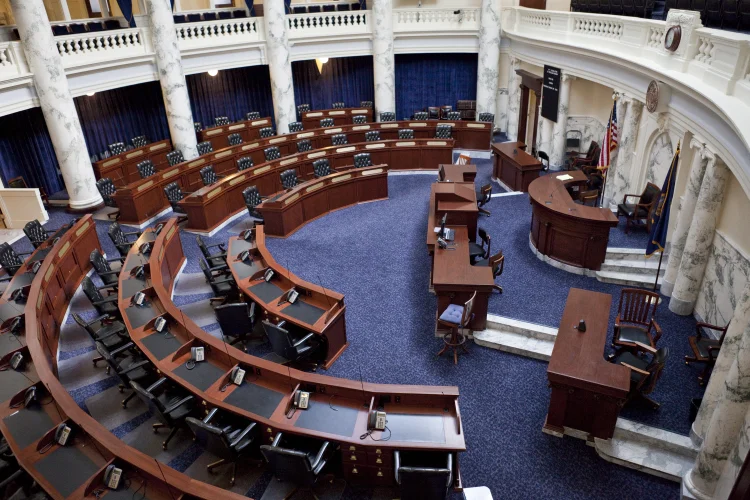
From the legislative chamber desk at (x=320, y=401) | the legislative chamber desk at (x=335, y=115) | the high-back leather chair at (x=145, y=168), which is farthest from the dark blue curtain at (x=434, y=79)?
the legislative chamber desk at (x=320, y=401)

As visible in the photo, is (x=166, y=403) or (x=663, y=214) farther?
(x=663, y=214)

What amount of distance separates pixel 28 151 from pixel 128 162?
2.30m

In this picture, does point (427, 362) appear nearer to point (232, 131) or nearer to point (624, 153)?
point (624, 153)

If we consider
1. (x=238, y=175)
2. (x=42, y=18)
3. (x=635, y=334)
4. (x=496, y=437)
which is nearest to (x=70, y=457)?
(x=496, y=437)

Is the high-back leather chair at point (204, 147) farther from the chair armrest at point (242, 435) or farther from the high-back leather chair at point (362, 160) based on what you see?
the chair armrest at point (242, 435)

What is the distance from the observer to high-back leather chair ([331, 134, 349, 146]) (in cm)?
1484

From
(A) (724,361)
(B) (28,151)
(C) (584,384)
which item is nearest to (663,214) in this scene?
(A) (724,361)

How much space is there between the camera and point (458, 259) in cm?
808

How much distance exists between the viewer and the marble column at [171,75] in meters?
12.7

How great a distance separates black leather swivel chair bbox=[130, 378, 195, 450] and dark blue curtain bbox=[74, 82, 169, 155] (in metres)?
10.7

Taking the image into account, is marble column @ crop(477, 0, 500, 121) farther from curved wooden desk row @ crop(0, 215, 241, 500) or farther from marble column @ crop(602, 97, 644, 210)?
curved wooden desk row @ crop(0, 215, 241, 500)

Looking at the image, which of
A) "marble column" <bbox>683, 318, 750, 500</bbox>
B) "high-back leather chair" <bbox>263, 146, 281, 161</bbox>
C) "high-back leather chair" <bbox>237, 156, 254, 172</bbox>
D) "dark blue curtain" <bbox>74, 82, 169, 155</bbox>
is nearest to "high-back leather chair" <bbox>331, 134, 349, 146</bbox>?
"high-back leather chair" <bbox>263, 146, 281, 161</bbox>

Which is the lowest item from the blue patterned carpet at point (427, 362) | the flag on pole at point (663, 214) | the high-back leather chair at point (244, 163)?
the blue patterned carpet at point (427, 362)

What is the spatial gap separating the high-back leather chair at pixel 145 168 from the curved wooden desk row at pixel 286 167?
7.54 feet
